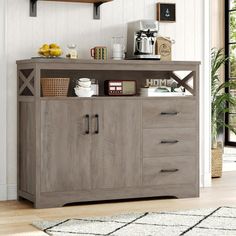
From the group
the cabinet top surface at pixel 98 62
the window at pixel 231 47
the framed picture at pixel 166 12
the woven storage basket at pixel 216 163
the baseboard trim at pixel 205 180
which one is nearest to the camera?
the cabinet top surface at pixel 98 62

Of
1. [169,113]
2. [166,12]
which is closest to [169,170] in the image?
[169,113]

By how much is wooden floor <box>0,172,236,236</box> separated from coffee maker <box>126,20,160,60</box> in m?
1.09

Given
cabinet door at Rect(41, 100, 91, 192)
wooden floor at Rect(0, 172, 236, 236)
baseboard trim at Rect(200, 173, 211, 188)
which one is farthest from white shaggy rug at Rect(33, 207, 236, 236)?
baseboard trim at Rect(200, 173, 211, 188)

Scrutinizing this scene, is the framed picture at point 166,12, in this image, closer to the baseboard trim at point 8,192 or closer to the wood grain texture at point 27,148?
the wood grain texture at point 27,148

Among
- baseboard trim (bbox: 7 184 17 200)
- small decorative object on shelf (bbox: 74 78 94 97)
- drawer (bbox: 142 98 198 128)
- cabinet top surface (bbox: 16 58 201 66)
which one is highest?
cabinet top surface (bbox: 16 58 201 66)

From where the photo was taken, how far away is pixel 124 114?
15.8ft

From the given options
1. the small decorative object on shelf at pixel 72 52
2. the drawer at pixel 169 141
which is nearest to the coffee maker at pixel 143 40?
the small decorative object on shelf at pixel 72 52

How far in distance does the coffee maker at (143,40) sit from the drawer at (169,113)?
0.36 meters

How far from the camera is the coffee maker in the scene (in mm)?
5039

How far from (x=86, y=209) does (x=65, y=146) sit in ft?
1.50

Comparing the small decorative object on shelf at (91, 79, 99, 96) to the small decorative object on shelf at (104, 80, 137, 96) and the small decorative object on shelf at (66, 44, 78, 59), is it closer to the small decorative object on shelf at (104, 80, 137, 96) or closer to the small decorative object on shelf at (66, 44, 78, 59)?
the small decorative object on shelf at (104, 80, 137, 96)

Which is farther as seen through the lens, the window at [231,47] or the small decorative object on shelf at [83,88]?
the window at [231,47]

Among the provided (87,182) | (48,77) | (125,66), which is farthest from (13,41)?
(87,182)

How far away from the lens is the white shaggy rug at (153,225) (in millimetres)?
3781
